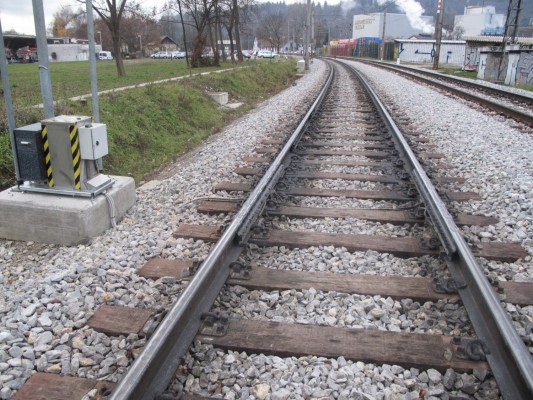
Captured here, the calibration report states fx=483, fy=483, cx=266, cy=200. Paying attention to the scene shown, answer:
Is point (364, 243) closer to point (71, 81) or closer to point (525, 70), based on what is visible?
point (71, 81)

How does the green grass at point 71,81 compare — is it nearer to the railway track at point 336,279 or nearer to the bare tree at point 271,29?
the railway track at point 336,279

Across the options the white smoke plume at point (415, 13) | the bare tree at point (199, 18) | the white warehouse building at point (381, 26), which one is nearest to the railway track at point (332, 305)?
the bare tree at point (199, 18)

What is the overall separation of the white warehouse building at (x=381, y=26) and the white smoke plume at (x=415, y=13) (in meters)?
1.97

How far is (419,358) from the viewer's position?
254 cm

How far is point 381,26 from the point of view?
344ft

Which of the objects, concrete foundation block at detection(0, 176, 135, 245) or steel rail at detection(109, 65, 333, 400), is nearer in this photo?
steel rail at detection(109, 65, 333, 400)

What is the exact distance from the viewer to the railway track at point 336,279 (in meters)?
2.48

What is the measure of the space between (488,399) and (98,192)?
3.57 m

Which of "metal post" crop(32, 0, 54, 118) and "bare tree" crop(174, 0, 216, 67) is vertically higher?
"bare tree" crop(174, 0, 216, 67)

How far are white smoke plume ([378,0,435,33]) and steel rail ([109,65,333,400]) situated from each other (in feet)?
414

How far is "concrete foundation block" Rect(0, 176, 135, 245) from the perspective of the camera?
4.17 metres

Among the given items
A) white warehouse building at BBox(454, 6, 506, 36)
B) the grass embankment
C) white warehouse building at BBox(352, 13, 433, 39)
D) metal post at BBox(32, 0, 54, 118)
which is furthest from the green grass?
white warehouse building at BBox(352, 13, 433, 39)

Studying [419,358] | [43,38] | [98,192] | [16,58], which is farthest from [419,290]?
[16,58]

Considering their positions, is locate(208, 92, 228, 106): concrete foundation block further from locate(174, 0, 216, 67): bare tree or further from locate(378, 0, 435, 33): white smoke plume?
locate(378, 0, 435, 33): white smoke plume
